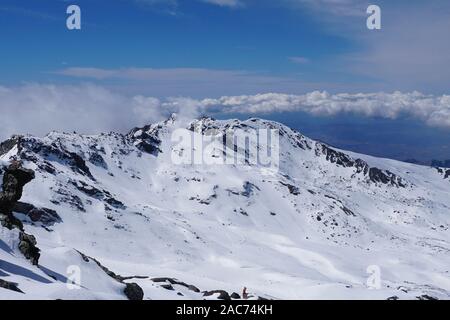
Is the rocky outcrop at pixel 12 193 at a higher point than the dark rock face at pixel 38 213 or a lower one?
higher

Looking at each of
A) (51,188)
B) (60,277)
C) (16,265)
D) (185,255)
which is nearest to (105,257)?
(185,255)

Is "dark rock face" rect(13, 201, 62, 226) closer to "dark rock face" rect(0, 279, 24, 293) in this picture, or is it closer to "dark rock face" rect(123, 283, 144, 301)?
"dark rock face" rect(123, 283, 144, 301)

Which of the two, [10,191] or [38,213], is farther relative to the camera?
[38,213]

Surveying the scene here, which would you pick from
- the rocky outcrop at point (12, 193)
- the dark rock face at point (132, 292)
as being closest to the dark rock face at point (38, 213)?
the rocky outcrop at point (12, 193)

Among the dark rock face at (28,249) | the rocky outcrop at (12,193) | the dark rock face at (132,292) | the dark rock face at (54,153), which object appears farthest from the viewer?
the dark rock face at (54,153)

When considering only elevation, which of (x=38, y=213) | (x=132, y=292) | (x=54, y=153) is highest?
(x=54, y=153)

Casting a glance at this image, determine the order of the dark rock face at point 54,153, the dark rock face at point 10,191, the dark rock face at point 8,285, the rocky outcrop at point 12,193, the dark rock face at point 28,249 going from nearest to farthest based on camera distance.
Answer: the dark rock face at point 8,285 < the dark rock face at point 28,249 < the rocky outcrop at point 12,193 < the dark rock face at point 10,191 < the dark rock face at point 54,153

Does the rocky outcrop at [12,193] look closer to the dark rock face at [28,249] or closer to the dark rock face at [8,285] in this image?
the dark rock face at [28,249]

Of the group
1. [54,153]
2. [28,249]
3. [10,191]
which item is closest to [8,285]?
[28,249]

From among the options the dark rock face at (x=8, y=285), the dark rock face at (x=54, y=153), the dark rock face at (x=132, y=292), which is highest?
the dark rock face at (x=54, y=153)

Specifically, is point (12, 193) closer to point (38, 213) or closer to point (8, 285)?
point (8, 285)
